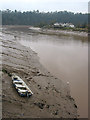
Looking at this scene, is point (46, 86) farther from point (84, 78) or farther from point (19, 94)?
point (84, 78)

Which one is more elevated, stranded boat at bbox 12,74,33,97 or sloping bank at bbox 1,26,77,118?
stranded boat at bbox 12,74,33,97

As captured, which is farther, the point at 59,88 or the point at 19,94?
the point at 59,88

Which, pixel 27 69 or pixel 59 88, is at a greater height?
pixel 27 69

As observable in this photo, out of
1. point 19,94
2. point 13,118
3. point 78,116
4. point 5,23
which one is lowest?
point 78,116

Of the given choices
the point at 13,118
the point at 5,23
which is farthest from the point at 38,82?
the point at 5,23

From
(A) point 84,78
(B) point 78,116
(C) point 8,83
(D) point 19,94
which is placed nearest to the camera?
(B) point 78,116

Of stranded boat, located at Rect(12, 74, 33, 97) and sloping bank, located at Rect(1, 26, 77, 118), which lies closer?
sloping bank, located at Rect(1, 26, 77, 118)

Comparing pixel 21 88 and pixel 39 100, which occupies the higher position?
pixel 21 88

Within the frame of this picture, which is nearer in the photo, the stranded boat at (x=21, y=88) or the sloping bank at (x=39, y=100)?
the sloping bank at (x=39, y=100)

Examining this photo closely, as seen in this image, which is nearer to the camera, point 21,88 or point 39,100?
point 39,100

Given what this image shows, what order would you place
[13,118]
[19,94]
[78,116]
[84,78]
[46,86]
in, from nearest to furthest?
[13,118], [78,116], [19,94], [46,86], [84,78]

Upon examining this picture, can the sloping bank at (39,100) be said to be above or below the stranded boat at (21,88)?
below
